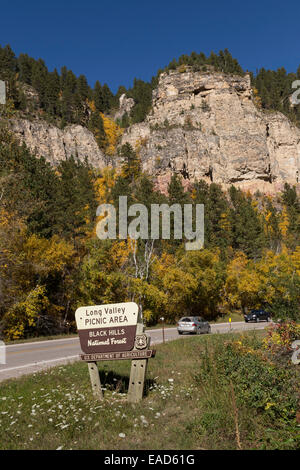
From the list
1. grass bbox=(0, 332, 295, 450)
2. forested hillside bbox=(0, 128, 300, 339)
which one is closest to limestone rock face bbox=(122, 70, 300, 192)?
forested hillside bbox=(0, 128, 300, 339)

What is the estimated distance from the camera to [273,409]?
287 inches

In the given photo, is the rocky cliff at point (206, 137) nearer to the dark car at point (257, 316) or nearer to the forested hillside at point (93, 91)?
the forested hillside at point (93, 91)

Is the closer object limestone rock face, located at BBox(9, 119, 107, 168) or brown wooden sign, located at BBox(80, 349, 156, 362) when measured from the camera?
brown wooden sign, located at BBox(80, 349, 156, 362)

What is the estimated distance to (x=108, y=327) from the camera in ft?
28.6

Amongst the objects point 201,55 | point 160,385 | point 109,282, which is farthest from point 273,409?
point 201,55

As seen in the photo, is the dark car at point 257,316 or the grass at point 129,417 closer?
the grass at point 129,417

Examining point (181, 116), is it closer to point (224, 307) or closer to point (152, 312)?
point (224, 307)

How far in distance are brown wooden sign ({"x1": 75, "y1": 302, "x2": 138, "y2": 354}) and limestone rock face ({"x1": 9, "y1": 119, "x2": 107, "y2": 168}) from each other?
75.3 meters

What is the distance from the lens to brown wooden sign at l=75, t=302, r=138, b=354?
8508 mm

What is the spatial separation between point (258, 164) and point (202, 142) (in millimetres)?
17325

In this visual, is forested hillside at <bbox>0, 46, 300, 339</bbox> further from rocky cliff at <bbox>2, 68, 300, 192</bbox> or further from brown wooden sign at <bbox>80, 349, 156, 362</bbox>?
rocky cliff at <bbox>2, 68, 300, 192</bbox>

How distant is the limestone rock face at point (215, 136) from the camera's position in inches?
3858

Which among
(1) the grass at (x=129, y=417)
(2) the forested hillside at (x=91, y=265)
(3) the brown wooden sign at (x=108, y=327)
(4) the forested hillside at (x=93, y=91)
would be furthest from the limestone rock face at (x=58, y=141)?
(1) the grass at (x=129, y=417)

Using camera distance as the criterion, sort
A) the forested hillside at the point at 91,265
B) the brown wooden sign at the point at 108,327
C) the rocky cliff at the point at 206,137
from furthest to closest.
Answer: the rocky cliff at the point at 206,137
the forested hillside at the point at 91,265
the brown wooden sign at the point at 108,327
